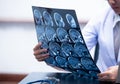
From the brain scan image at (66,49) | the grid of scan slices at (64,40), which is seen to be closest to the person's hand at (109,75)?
the grid of scan slices at (64,40)

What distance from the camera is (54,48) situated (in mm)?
966

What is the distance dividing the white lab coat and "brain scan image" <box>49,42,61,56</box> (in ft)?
1.04

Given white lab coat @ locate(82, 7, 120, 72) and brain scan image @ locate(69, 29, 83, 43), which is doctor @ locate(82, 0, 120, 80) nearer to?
white lab coat @ locate(82, 7, 120, 72)

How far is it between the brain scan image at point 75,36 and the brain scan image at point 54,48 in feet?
0.31

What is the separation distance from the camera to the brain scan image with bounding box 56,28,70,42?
0.89 m

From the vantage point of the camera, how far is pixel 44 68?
1.90 m

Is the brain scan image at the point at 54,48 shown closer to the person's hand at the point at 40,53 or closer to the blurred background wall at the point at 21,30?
the person's hand at the point at 40,53

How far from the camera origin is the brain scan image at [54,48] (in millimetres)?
952

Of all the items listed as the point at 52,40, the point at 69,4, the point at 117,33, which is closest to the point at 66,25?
the point at 52,40

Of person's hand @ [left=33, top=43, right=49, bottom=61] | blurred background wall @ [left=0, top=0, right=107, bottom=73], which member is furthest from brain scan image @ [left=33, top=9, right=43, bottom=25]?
blurred background wall @ [left=0, top=0, right=107, bottom=73]

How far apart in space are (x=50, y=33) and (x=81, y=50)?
141 mm

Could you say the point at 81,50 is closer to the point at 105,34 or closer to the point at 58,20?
the point at 58,20

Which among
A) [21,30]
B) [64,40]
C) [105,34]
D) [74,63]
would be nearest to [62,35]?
[64,40]

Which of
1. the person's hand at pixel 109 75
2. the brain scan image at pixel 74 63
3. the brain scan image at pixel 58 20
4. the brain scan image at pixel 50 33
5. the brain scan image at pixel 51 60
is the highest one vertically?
the brain scan image at pixel 58 20
